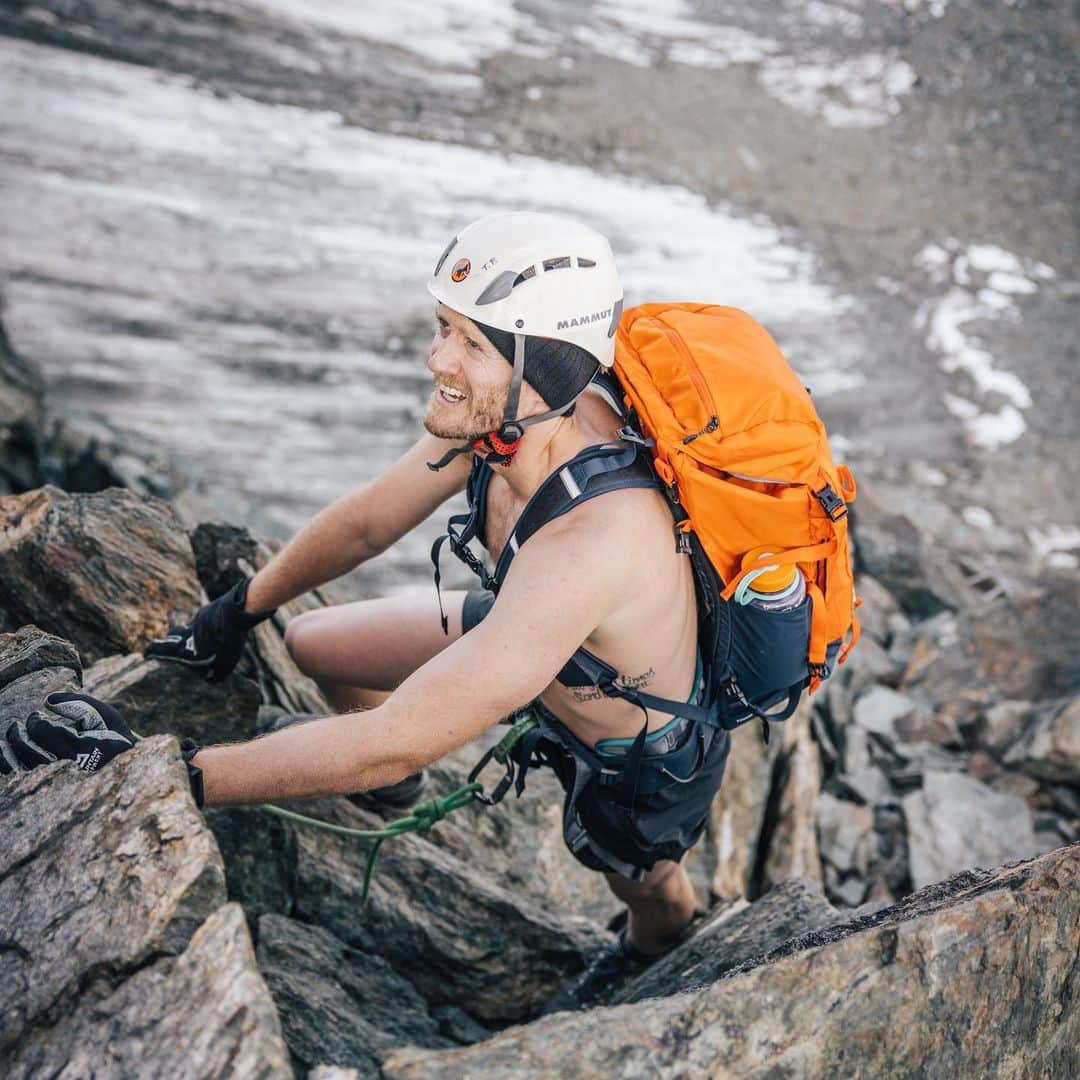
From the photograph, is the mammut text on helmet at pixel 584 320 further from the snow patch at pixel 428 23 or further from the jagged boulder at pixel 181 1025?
the snow patch at pixel 428 23

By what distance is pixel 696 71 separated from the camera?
20.3 metres

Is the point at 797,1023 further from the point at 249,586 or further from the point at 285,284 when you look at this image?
the point at 285,284

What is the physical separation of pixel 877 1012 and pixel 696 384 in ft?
6.51

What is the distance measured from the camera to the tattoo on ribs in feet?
12.6

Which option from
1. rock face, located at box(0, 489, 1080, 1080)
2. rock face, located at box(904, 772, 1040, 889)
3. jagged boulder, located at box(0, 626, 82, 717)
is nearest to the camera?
rock face, located at box(0, 489, 1080, 1080)

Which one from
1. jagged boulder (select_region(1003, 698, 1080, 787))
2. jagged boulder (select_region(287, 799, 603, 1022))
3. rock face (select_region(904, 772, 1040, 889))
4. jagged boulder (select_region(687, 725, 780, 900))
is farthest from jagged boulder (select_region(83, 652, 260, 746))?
jagged boulder (select_region(1003, 698, 1080, 787))

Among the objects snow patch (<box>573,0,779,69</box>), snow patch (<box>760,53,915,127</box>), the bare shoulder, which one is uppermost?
the bare shoulder

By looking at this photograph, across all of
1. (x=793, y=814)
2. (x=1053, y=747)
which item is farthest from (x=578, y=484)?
(x=1053, y=747)

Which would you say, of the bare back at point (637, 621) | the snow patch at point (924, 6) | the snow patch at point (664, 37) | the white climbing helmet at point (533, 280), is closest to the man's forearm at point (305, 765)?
the bare back at point (637, 621)

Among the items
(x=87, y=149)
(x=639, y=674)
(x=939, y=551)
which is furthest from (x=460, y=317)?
(x=87, y=149)

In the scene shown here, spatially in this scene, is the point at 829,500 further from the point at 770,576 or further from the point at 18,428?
the point at 18,428

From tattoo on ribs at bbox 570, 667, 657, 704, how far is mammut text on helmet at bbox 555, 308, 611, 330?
122 centimetres

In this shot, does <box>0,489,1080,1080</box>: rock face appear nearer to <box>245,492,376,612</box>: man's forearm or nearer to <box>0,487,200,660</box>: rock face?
<box>0,487,200,660</box>: rock face

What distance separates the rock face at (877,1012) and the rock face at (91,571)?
2.67 meters
